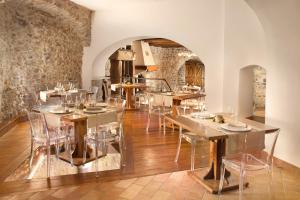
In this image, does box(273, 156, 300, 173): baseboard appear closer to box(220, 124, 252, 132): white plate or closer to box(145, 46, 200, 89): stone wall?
box(220, 124, 252, 132): white plate

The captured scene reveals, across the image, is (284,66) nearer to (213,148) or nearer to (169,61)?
(213,148)

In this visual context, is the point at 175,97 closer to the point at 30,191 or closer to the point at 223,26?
the point at 223,26

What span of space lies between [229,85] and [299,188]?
123 inches

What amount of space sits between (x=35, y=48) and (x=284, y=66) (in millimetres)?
5668

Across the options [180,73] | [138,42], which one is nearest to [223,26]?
[138,42]

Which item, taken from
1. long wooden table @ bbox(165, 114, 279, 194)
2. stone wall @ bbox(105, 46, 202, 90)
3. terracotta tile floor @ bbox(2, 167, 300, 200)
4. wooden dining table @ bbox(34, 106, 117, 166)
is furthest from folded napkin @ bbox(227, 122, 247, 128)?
stone wall @ bbox(105, 46, 202, 90)

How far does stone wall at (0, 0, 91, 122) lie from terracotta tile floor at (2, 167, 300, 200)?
11.8 feet

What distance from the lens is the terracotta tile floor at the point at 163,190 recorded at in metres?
3.31

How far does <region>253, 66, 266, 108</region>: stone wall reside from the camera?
8945mm

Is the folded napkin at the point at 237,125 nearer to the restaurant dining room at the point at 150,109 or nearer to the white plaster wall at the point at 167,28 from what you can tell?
the restaurant dining room at the point at 150,109

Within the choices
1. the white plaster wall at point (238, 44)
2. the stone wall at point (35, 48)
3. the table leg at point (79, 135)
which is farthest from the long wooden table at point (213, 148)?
the stone wall at point (35, 48)

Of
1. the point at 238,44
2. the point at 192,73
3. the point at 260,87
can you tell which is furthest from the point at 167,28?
the point at 192,73

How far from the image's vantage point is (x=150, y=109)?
21.2 feet

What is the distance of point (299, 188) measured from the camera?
11.8ft
